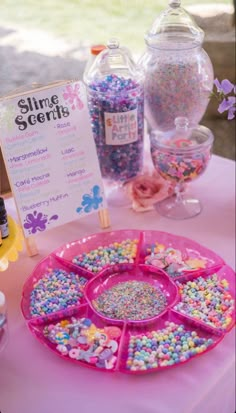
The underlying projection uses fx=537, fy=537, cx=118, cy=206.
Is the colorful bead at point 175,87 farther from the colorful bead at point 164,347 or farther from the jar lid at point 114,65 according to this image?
the colorful bead at point 164,347

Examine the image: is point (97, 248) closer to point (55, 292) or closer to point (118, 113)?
point (55, 292)

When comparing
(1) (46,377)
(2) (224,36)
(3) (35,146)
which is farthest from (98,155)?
(2) (224,36)

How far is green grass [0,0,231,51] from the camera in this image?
1832mm

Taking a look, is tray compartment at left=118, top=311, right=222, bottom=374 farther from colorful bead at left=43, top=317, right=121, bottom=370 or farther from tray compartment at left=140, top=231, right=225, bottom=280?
tray compartment at left=140, top=231, right=225, bottom=280

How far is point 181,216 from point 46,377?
1.81 ft

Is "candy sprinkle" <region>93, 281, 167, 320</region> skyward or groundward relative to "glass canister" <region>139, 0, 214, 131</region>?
groundward

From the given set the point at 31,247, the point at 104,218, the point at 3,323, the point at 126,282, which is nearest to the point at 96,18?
the point at 104,218

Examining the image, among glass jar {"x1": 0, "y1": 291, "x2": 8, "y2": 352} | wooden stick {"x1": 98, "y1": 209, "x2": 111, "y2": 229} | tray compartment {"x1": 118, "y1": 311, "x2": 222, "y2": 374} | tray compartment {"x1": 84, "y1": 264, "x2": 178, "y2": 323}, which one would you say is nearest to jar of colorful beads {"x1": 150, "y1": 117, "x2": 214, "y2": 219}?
wooden stick {"x1": 98, "y1": 209, "x2": 111, "y2": 229}

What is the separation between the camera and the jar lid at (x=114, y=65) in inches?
49.4

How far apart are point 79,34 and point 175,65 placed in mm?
949

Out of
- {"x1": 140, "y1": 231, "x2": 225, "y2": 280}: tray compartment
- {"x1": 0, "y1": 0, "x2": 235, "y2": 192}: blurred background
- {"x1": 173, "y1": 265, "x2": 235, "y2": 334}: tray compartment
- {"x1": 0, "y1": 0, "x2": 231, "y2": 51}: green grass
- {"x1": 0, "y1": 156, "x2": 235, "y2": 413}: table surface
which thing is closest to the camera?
{"x1": 0, "y1": 156, "x2": 235, "y2": 413}: table surface

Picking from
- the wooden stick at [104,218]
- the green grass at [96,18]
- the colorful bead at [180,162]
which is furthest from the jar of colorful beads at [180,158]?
the green grass at [96,18]

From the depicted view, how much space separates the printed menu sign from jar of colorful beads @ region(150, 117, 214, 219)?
158 millimetres

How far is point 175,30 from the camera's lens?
4.24 feet
